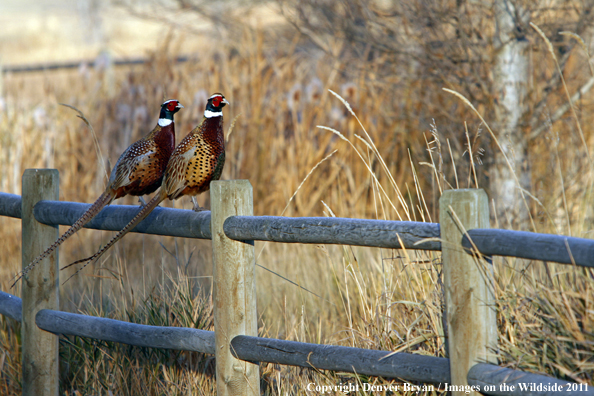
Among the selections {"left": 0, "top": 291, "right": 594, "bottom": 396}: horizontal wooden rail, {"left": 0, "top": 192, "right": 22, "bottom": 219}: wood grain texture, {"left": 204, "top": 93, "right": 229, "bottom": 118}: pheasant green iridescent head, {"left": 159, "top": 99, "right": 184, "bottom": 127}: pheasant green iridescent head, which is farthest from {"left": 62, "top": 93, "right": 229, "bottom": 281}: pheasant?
{"left": 0, "top": 192, "right": 22, "bottom": 219}: wood grain texture

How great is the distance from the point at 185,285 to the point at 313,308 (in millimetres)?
869

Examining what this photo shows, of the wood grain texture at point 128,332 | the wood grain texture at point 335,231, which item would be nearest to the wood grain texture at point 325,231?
the wood grain texture at point 335,231

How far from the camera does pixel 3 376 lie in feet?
10.4

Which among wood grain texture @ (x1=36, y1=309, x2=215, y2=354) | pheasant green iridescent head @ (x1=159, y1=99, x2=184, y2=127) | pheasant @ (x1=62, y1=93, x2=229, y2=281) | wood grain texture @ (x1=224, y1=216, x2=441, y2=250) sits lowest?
wood grain texture @ (x1=36, y1=309, x2=215, y2=354)

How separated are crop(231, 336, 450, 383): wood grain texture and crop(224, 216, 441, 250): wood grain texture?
0.36m

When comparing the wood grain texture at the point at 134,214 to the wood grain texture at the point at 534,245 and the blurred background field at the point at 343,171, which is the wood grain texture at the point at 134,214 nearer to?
the blurred background field at the point at 343,171

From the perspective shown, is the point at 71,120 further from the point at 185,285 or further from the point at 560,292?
the point at 560,292

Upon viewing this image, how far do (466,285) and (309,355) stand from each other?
2.04 ft

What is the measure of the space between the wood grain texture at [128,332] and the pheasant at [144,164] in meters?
0.26

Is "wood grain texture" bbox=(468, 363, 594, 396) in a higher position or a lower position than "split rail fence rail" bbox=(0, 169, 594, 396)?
lower

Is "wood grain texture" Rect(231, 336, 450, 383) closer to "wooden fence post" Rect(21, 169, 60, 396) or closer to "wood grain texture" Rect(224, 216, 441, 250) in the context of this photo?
"wood grain texture" Rect(224, 216, 441, 250)

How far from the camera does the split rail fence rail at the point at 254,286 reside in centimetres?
169

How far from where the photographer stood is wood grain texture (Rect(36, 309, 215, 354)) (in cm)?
236

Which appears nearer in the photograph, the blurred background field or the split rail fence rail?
the split rail fence rail
